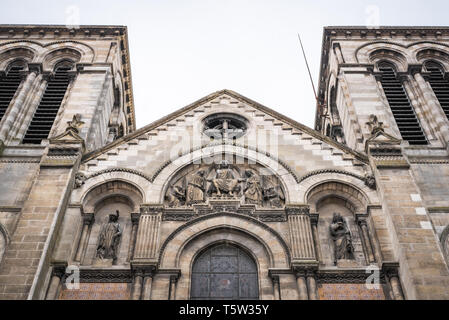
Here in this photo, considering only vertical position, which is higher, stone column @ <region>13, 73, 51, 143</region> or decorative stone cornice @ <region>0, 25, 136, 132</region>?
decorative stone cornice @ <region>0, 25, 136, 132</region>

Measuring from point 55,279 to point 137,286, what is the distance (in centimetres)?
222

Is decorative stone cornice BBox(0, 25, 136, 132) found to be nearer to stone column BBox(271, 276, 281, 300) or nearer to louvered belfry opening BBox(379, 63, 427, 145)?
louvered belfry opening BBox(379, 63, 427, 145)

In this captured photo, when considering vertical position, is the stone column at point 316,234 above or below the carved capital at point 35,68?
below

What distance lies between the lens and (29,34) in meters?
25.6

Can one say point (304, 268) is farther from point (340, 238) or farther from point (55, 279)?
point (55, 279)

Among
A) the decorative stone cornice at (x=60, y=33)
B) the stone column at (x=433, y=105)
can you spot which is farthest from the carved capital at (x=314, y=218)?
the decorative stone cornice at (x=60, y=33)

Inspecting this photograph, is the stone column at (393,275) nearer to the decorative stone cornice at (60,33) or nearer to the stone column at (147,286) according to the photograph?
the stone column at (147,286)

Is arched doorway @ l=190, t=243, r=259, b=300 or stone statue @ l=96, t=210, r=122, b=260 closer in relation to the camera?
arched doorway @ l=190, t=243, r=259, b=300

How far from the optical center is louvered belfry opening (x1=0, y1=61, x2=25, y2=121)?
69.6 ft

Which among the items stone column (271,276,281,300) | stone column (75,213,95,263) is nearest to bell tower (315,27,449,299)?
stone column (271,276,281,300)

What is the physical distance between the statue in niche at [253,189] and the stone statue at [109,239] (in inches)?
158

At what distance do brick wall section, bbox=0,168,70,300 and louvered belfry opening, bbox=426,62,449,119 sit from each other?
1514cm

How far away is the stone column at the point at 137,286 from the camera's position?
13064mm
